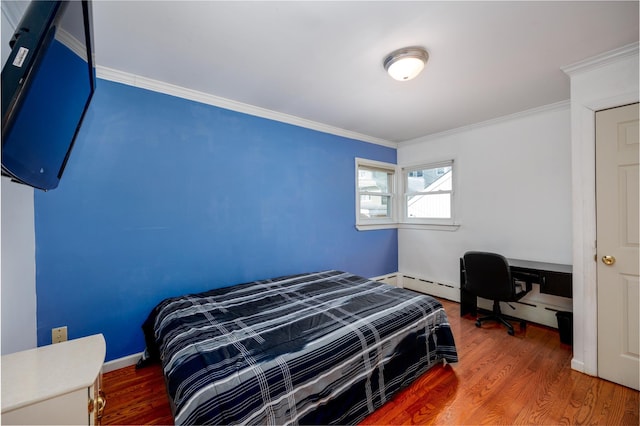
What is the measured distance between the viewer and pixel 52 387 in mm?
911

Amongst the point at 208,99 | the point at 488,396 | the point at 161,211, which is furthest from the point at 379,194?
the point at 161,211

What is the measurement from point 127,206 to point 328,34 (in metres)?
2.05

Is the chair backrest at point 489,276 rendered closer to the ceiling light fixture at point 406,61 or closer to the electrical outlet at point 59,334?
the ceiling light fixture at point 406,61

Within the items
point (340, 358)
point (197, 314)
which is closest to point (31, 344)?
point (197, 314)

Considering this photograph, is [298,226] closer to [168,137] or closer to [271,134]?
[271,134]

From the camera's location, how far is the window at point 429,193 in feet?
12.5

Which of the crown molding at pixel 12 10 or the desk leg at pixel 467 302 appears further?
the desk leg at pixel 467 302

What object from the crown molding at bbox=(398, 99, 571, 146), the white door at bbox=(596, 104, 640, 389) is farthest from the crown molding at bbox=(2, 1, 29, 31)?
the crown molding at bbox=(398, 99, 571, 146)

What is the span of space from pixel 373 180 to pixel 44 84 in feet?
12.5

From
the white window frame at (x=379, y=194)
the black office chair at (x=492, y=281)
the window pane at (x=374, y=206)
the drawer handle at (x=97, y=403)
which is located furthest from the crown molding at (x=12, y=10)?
the black office chair at (x=492, y=281)

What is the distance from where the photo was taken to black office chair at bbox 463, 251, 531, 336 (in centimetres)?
265

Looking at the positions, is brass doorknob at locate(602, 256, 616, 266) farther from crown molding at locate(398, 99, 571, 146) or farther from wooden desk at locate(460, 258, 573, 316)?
crown molding at locate(398, 99, 571, 146)

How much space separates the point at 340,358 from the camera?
60.3 inches

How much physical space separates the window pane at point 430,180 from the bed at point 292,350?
216cm
